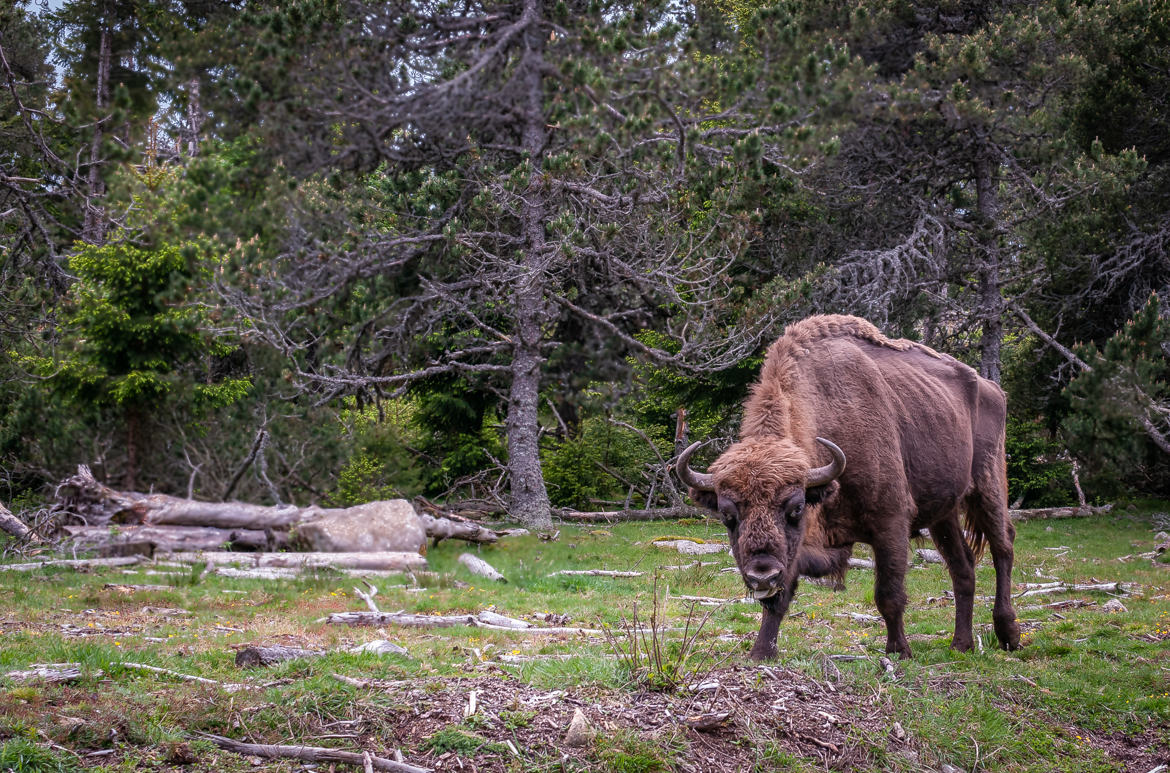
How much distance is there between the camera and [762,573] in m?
6.07

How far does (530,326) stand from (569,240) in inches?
125

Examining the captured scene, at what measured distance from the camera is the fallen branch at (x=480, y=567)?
12.6 m

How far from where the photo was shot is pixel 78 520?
13.7 metres

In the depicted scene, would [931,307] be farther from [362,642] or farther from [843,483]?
[362,642]

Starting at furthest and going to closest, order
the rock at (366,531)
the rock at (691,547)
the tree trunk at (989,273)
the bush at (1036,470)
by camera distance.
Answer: the bush at (1036,470) < the tree trunk at (989,273) < the rock at (691,547) < the rock at (366,531)

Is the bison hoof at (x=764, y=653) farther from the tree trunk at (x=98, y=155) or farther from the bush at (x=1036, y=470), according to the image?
the tree trunk at (x=98, y=155)

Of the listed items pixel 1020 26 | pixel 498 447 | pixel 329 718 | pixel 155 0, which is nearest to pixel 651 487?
pixel 498 447

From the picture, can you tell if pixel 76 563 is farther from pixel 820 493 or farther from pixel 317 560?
pixel 820 493

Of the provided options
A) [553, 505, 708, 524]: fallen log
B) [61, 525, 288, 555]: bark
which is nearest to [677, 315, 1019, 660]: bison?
[61, 525, 288, 555]: bark

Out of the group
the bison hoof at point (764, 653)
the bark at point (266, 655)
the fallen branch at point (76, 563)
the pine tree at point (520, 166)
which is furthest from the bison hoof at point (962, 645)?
the pine tree at point (520, 166)

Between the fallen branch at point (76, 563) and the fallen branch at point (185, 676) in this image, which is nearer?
the fallen branch at point (185, 676)

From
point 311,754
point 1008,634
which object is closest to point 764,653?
point 1008,634

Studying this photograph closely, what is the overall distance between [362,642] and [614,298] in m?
15.0

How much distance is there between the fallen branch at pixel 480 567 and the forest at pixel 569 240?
5.52 metres
